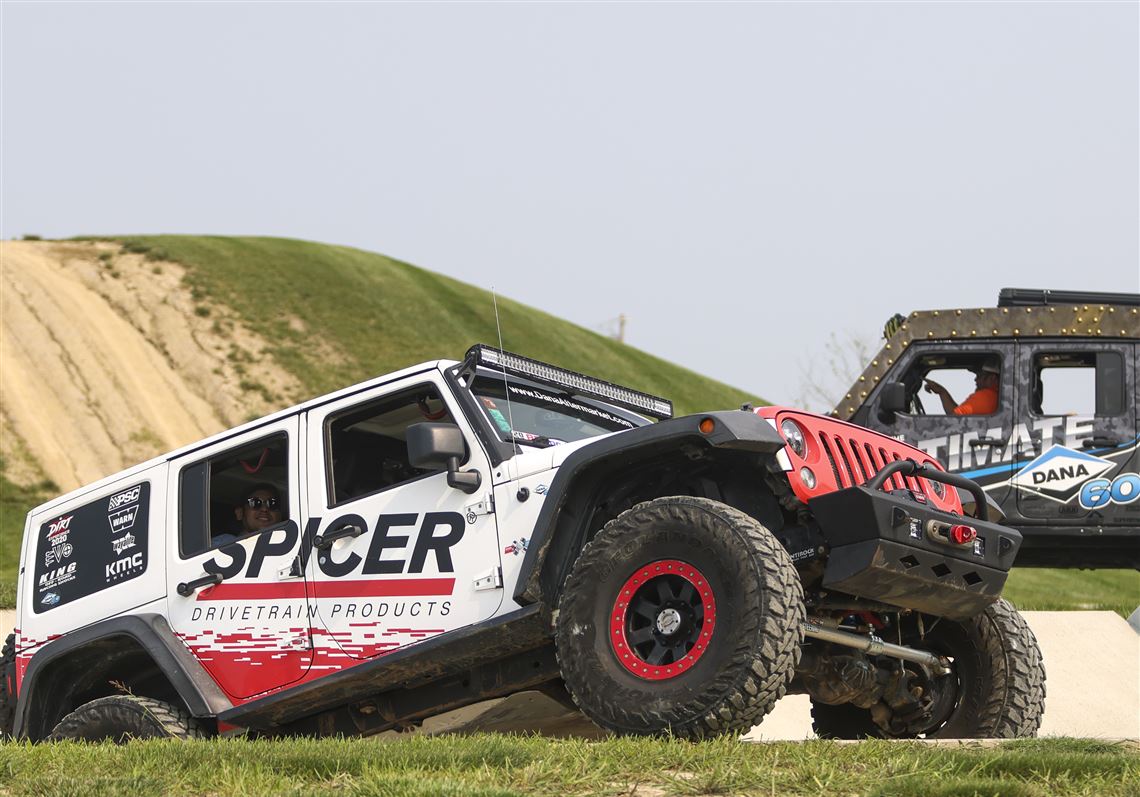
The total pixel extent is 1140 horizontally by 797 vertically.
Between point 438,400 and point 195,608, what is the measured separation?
5.59 feet

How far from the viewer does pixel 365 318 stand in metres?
39.2

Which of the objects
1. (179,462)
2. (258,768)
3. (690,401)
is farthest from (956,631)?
(690,401)

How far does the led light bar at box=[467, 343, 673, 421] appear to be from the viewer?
6789 mm

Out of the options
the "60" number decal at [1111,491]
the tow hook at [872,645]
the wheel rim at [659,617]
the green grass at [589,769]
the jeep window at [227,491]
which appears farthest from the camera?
the "60" number decal at [1111,491]

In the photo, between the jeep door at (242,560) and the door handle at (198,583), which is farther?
the door handle at (198,583)

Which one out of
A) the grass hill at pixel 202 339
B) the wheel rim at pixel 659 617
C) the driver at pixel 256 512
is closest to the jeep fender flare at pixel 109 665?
the driver at pixel 256 512

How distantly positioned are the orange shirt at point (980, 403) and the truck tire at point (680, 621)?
21.0 ft

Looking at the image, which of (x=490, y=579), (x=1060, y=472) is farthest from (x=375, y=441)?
(x=1060, y=472)

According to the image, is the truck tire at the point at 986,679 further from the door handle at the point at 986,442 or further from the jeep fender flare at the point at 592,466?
the door handle at the point at 986,442

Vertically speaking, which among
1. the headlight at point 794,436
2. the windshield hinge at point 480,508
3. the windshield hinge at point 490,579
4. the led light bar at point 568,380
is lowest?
the windshield hinge at point 490,579

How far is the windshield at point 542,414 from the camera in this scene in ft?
22.1

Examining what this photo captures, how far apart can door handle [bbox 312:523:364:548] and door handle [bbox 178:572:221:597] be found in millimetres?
666

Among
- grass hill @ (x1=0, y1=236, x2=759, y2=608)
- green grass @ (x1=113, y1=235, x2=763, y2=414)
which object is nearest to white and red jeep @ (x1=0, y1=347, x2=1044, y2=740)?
grass hill @ (x1=0, y1=236, x2=759, y2=608)

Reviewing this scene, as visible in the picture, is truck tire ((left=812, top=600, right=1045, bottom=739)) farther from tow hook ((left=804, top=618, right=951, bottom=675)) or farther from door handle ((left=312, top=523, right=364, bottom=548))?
door handle ((left=312, top=523, right=364, bottom=548))
